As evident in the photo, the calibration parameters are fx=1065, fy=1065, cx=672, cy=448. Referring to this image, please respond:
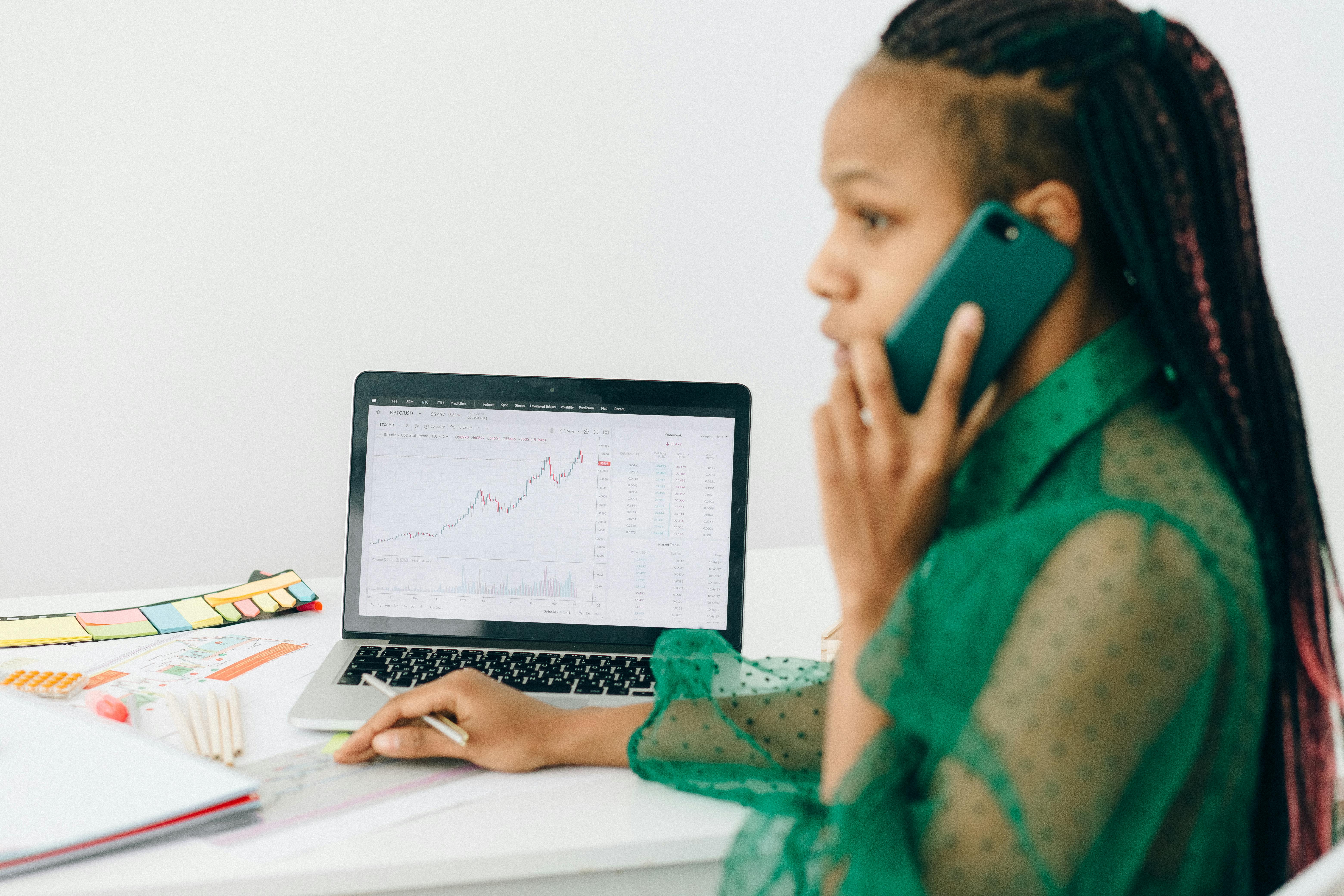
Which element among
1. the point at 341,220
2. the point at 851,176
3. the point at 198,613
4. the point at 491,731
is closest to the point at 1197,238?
the point at 851,176

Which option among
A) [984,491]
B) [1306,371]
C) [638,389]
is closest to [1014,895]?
[984,491]

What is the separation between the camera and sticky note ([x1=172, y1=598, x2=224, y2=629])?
1.20 metres

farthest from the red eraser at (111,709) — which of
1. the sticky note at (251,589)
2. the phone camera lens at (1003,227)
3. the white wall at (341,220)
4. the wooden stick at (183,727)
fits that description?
the white wall at (341,220)

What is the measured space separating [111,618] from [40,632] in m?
0.07

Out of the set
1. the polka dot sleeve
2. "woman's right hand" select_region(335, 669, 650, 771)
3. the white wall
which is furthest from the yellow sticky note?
the white wall

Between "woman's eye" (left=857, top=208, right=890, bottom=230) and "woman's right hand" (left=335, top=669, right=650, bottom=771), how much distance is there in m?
0.47

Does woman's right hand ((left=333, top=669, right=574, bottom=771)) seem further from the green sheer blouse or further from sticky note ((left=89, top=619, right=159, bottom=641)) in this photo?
sticky note ((left=89, top=619, right=159, bottom=641))

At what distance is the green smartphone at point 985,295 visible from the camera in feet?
1.87

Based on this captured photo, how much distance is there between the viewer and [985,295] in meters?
0.59

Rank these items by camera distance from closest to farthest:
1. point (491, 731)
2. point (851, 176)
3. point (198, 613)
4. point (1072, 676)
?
point (1072, 676)
point (851, 176)
point (491, 731)
point (198, 613)

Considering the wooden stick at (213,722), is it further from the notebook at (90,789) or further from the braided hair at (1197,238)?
the braided hair at (1197,238)

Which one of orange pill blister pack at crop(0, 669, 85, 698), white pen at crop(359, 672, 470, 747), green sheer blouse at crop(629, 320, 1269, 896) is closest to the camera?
green sheer blouse at crop(629, 320, 1269, 896)

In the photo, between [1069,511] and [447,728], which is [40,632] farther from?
[1069,511]

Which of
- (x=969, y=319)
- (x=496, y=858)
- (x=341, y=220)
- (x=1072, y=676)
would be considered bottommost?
(x=496, y=858)
